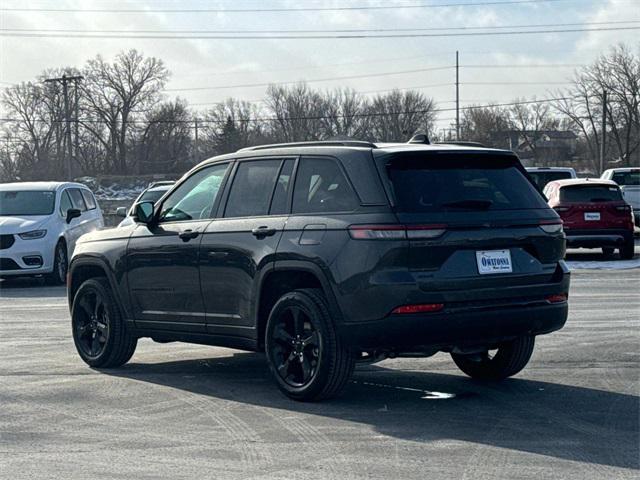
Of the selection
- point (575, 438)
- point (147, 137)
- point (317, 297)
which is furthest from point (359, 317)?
point (147, 137)

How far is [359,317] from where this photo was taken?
714 centimetres

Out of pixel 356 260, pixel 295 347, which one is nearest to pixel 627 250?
pixel 295 347

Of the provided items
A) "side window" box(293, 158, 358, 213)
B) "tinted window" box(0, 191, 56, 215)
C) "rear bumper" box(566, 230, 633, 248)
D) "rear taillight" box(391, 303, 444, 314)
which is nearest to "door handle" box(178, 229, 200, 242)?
"side window" box(293, 158, 358, 213)

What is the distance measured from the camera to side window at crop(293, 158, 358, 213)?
7457 mm

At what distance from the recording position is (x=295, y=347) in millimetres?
7676

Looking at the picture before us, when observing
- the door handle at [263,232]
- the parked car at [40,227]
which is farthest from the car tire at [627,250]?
the door handle at [263,232]

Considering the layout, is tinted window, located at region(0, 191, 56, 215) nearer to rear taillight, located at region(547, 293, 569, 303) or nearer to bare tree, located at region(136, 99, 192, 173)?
rear taillight, located at region(547, 293, 569, 303)

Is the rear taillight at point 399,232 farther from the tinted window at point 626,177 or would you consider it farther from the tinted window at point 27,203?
the tinted window at point 626,177

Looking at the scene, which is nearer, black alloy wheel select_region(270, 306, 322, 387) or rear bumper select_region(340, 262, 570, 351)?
rear bumper select_region(340, 262, 570, 351)

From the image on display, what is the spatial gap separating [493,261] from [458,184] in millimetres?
609

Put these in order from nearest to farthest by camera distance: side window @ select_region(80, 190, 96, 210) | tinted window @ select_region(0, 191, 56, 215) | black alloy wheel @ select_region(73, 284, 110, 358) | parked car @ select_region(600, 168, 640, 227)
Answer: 1. black alloy wheel @ select_region(73, 284, 110, 358)
2. tinted window @ select_region(0, 191, 56, 215)
3. side window @ select_region(80, 190, 96, 210)
4. parked car @ select_region(600, 168, 640, 227)

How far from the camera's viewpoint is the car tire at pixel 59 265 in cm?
1917

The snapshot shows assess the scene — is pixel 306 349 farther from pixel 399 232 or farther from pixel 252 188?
pixel 252 188

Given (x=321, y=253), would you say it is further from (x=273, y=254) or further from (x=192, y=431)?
(x=192, y=431)
